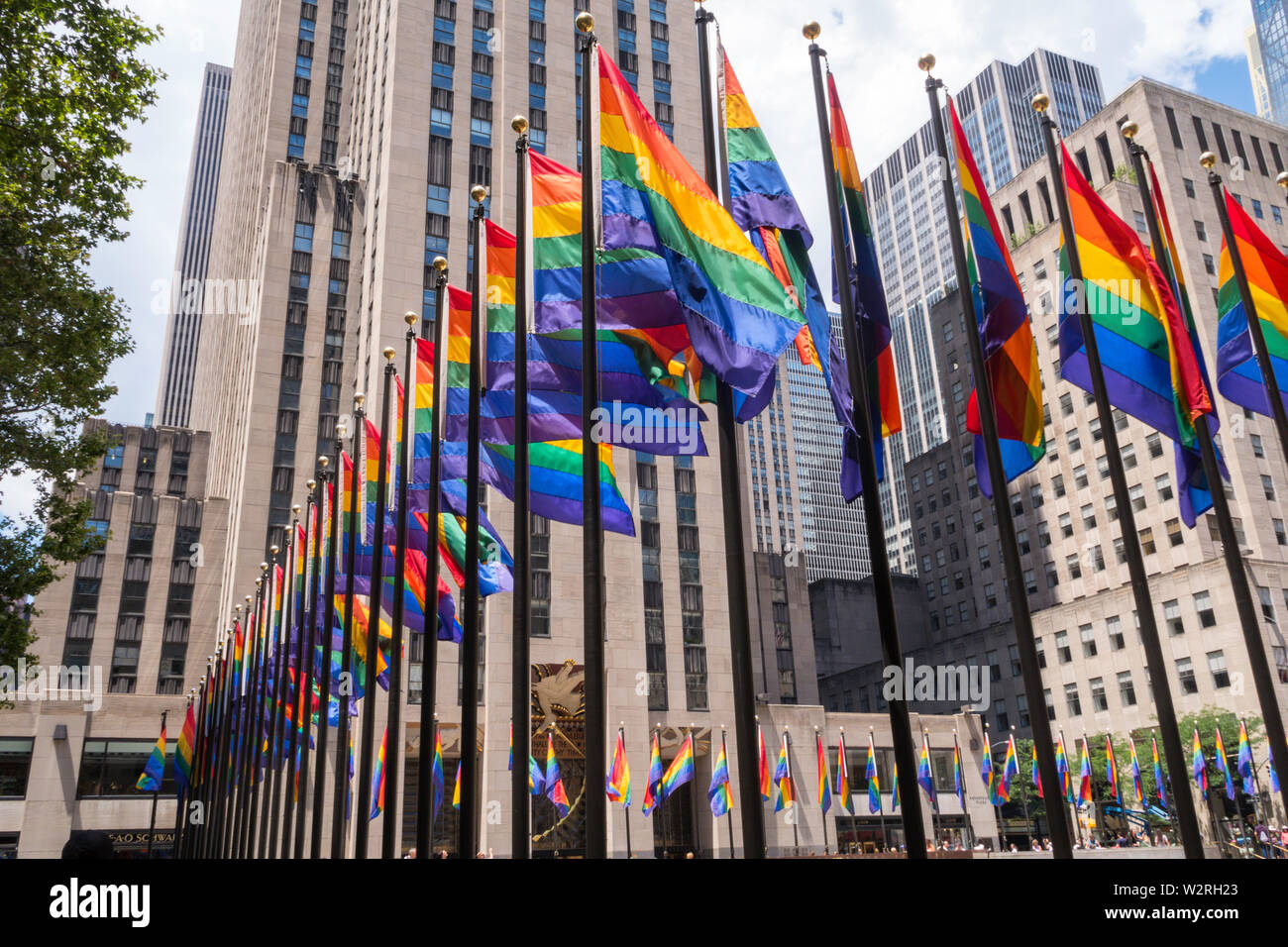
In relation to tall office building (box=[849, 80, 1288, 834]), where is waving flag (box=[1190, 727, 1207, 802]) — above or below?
below

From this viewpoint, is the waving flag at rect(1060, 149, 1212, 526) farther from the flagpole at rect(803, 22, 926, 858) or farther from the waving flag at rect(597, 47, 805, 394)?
the waving flag at rect(597, 47, 805, 394)

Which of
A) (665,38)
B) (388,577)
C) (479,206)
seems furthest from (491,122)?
(479,206)

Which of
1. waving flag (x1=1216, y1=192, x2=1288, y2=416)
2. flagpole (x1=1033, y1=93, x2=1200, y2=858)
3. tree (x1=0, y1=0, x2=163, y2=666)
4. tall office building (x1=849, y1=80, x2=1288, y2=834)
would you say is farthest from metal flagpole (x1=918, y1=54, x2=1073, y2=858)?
tall office building (x1=849, y1=80, x2=1288, y2=834)

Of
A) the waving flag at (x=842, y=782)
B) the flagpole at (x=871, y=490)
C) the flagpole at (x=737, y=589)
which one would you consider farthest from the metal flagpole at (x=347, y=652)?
the waving flag at (x=842, y=782)

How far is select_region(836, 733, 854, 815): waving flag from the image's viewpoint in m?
59.8

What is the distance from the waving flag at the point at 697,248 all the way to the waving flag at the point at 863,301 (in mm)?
1122

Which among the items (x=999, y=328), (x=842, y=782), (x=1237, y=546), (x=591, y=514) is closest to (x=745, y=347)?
(x=591, y=514)

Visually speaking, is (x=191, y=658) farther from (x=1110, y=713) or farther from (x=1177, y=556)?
(x=1177, y=556)

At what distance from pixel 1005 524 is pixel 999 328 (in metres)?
3.89

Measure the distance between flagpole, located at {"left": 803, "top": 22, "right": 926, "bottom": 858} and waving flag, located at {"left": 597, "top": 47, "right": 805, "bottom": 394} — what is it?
109 cm

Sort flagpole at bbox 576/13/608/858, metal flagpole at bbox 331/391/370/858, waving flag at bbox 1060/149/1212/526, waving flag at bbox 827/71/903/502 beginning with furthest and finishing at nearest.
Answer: metal flagpole at bbox 331/391/370/858, waving flag at bbox 1060/149/1212/526, waving flag at bbox 827/71/903/502, flagpole at bbox 576/13/608/858

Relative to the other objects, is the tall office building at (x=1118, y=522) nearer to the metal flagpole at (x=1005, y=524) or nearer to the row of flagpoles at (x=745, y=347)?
the row of flagpoles at (x=745, y=347)

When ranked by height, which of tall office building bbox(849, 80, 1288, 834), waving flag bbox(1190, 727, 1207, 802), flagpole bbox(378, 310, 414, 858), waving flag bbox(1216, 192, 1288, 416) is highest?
tall office building bbox(849, 80, 1288, 834)

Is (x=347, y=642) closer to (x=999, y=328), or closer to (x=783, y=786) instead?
(x=999, y=328)
